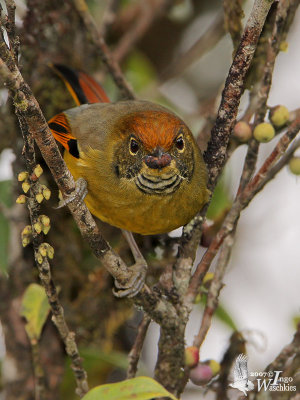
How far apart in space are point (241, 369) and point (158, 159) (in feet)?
3.09

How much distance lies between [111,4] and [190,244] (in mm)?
2065

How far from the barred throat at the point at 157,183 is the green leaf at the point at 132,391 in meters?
1.04

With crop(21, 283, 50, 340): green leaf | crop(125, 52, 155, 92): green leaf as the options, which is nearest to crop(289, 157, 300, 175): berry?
crop(21, 283, 50, 340): green leaf

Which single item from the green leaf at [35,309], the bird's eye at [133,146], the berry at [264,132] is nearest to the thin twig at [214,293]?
the berry at [264,132]

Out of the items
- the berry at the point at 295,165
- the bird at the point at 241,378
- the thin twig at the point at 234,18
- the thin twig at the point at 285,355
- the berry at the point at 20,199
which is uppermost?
the thin twig at the point at 234,18

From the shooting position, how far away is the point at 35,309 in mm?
2666

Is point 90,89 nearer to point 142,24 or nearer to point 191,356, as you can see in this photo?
point 142,24

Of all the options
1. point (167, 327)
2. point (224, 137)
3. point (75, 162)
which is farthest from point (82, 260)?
point (224, 137)

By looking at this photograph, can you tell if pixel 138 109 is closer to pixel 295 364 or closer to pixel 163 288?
pixel 163 288

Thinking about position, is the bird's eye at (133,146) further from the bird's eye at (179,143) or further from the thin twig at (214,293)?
the thin twig at (214,293)

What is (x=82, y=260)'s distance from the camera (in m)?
3.33

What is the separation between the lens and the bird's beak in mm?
2619

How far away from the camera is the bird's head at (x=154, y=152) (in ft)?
8.73

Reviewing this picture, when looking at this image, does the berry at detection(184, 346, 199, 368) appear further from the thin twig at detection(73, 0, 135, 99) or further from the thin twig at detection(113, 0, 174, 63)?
the thin twig at detection(113, 0, 174, 63)
